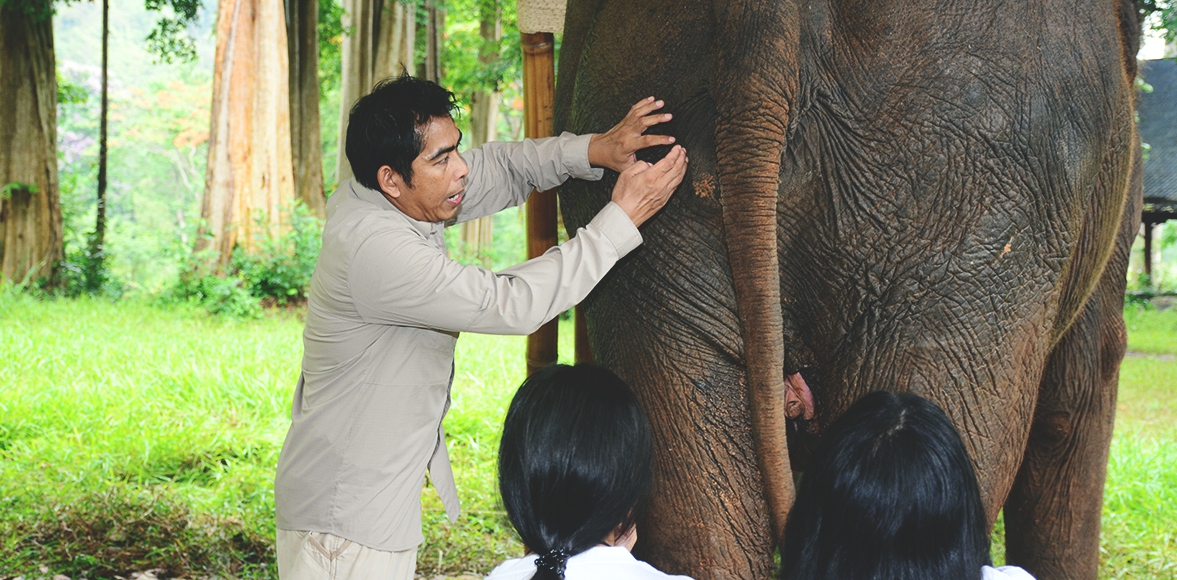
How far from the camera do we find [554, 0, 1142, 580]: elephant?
5.92 feet

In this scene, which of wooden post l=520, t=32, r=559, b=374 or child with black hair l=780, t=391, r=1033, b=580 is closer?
child with black hair l=780, t=391, r=1033, b=580

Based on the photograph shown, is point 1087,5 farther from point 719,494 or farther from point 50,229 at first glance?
point 50,229

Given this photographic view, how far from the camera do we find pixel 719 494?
1992mm

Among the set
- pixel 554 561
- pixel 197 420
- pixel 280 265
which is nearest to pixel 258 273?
pixel 280 265

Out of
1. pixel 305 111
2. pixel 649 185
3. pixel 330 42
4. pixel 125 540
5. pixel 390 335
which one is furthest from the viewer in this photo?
pixel 330 42

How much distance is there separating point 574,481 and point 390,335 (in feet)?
2.97

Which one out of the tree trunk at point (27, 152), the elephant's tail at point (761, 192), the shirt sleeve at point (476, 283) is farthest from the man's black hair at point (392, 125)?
the tree trunk at point (27, 152)

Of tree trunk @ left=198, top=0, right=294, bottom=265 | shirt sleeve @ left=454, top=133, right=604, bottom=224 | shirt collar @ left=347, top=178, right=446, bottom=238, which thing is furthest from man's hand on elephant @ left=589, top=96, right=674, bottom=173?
tree trunk @ left=198, top=0, right=294, bottom=265

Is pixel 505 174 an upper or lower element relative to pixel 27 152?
lower

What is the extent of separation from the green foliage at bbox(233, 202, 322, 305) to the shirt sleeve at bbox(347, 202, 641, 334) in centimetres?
836

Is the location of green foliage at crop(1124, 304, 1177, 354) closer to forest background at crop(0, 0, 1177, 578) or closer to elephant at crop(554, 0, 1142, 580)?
forest background at crop(0, 0, 1177, 578)

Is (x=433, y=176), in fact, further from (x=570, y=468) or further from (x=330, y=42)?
(x=330, y=42)

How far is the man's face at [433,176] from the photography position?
218 centimetres

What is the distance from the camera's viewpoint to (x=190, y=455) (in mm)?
4910
